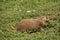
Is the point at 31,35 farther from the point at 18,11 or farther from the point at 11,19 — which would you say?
the point at 18,11

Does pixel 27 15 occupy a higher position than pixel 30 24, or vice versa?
pixel 30 24

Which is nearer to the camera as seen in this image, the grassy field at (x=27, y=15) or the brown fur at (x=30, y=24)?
the grassy field at (x=27, y=15)

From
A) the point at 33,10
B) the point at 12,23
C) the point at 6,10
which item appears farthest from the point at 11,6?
the point at 12,23

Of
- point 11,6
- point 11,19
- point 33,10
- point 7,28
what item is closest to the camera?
point 7,28

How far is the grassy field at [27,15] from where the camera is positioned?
5789mm

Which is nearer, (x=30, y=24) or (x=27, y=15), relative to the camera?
(x=30, y=24)

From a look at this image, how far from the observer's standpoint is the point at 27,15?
7309 millimetres

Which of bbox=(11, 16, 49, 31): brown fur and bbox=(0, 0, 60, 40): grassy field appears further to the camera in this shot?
bbox=(11, 16, 49, 31): brown fur

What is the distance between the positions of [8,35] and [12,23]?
838mm

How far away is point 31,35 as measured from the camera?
232 inches

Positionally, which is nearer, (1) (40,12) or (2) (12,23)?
(2) (12,23)

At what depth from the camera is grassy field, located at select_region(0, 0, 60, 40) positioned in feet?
19.0

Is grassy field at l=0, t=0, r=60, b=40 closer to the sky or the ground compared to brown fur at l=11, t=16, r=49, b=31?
closer to the ground

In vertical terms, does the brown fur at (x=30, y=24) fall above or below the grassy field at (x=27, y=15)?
above
